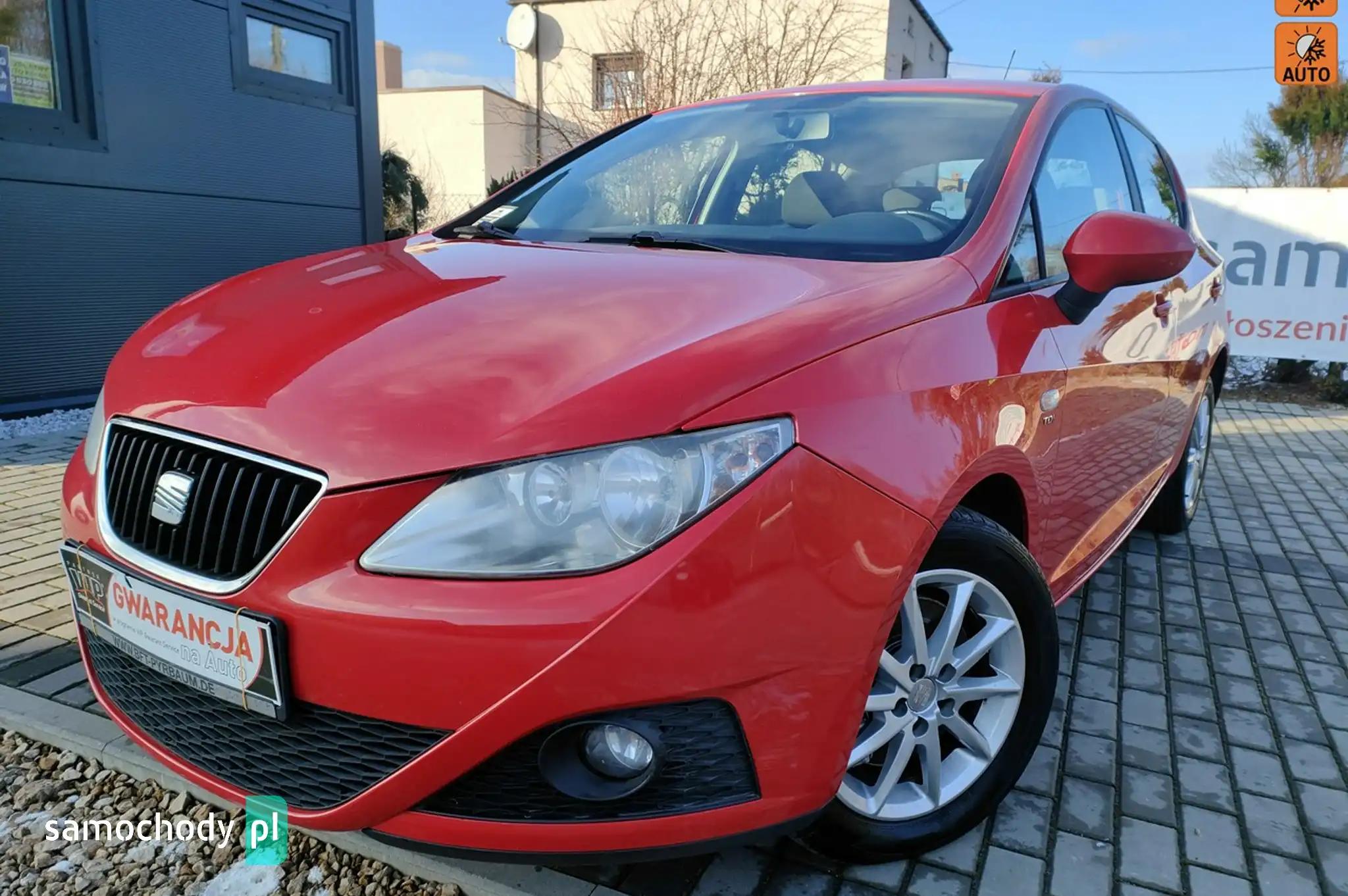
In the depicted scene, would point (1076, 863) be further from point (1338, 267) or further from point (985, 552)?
point (1338, 267)

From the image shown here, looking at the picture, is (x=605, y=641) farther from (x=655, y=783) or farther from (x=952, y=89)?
(x=952, y=89)

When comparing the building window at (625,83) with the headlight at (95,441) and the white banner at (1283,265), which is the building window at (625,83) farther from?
the headlight at (95,441)

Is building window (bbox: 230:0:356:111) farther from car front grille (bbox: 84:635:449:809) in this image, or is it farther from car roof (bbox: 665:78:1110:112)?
Result: car front grille (bbox: 84:635:449:809)

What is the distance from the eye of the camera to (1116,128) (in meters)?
3.22

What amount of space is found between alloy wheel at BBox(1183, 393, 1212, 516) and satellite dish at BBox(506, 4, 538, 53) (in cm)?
1698

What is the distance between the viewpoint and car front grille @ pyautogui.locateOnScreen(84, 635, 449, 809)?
144 centimetres

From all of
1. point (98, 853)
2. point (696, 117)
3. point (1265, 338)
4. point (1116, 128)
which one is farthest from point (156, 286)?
point (1265, 338)

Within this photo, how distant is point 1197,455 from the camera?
4.36 meters

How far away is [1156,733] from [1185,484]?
2030mm

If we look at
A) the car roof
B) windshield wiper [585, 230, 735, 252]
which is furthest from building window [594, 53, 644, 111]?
windshield wiper [585, 230, 735, 252]

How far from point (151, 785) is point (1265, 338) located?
9449mm

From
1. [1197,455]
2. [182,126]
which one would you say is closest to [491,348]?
[1197,455]

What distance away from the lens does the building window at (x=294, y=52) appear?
279 inches

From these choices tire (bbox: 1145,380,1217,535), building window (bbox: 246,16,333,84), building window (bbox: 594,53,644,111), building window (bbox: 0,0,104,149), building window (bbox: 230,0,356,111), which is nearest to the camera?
tire (bbox: 1145,380,1217,535)
